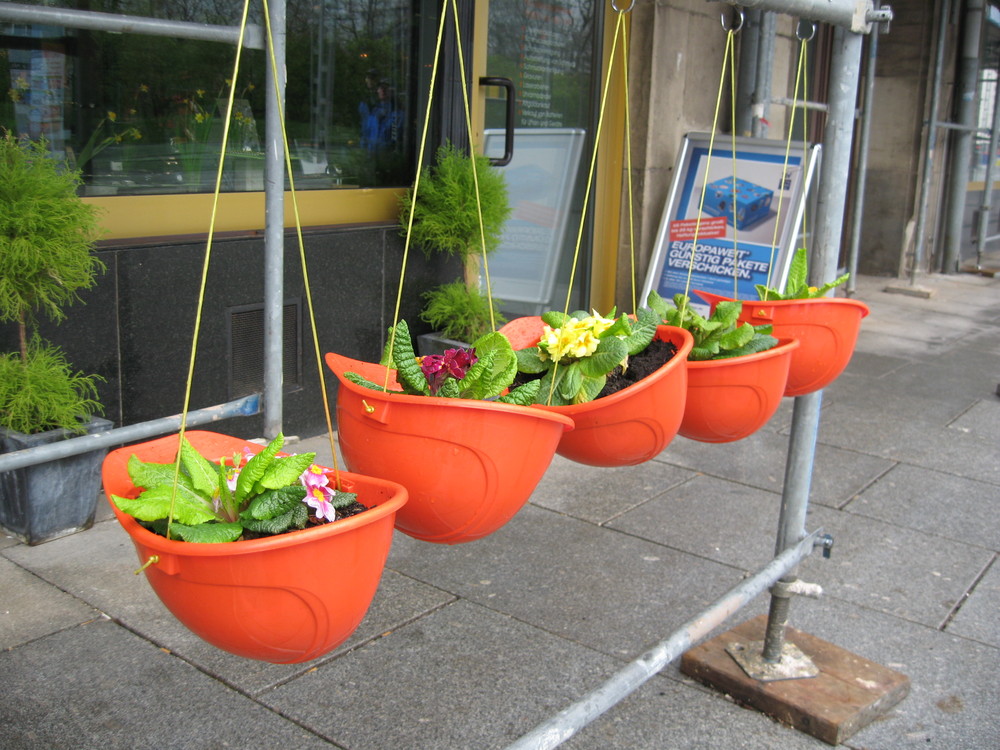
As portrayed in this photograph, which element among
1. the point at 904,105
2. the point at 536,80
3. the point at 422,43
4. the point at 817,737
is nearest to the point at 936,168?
the point at 904,105

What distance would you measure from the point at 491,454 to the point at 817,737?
5.01 ft

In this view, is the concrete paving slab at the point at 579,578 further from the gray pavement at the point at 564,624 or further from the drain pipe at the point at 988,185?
the drain pipe at the point at 988,185

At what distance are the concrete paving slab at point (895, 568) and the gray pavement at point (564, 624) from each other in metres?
0.01

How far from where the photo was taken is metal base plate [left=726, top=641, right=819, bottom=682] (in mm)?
2793

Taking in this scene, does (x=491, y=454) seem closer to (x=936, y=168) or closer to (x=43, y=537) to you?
(x=43, y=537)

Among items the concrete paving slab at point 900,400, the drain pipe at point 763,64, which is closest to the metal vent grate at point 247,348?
the concrete paving slab at point 900,400

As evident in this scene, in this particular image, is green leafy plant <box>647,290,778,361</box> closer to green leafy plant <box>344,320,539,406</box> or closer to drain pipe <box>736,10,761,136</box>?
green leafy plant <box>344,320,539,406</box>

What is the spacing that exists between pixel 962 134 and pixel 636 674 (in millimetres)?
10331

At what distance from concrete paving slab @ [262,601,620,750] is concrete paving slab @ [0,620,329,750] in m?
0.12

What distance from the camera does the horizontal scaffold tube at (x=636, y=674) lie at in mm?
1847

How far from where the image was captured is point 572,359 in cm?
204

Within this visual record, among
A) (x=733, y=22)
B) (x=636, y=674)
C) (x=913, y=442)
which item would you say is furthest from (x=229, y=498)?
(x=913, y=442)

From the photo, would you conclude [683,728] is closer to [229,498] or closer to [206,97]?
[229,498]

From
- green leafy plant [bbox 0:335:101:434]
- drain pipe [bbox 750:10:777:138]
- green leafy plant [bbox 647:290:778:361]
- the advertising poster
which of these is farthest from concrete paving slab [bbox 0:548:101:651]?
drain pipe [bbox 750:10:777:138]
